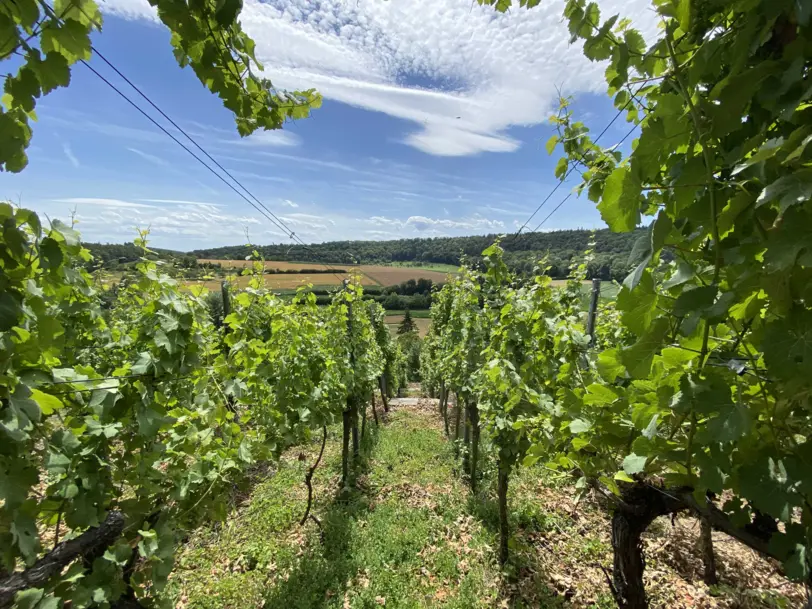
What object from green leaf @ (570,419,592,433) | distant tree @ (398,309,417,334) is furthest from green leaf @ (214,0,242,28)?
distant tree @ (398,309,417,334)

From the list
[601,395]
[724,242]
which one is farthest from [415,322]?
[724,242]

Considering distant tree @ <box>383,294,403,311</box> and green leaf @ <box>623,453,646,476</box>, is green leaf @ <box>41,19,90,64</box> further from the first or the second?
distant tree @ <box>383,294,403,311</box>

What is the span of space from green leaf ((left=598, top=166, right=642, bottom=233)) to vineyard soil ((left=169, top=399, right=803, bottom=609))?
5.01 m

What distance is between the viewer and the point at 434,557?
18.0ft

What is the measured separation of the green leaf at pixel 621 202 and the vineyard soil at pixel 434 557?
501cm

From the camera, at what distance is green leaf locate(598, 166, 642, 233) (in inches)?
36.5

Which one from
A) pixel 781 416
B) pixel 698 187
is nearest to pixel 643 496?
pixel 781 416

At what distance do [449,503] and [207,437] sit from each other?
5225mm

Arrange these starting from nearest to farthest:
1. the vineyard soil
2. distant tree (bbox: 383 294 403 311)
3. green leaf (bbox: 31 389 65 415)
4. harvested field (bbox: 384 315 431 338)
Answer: green leaf (bbox: 31 389 65 415), the vineyard soil, harvested field (bbox: 384 315 431 338), distant tree (bbox: 383 294 403 311)

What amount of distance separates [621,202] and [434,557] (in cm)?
598

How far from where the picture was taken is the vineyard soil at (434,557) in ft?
14.6

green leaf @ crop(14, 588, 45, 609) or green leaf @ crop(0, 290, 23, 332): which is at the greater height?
green leaf @ crop(0, 290, 23, 332)

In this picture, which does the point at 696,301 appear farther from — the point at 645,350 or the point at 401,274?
the point at 401,274

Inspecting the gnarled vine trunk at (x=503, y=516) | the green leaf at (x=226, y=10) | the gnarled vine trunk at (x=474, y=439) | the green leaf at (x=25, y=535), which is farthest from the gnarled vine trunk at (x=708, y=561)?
the green leaf at (x=226, y=10)
